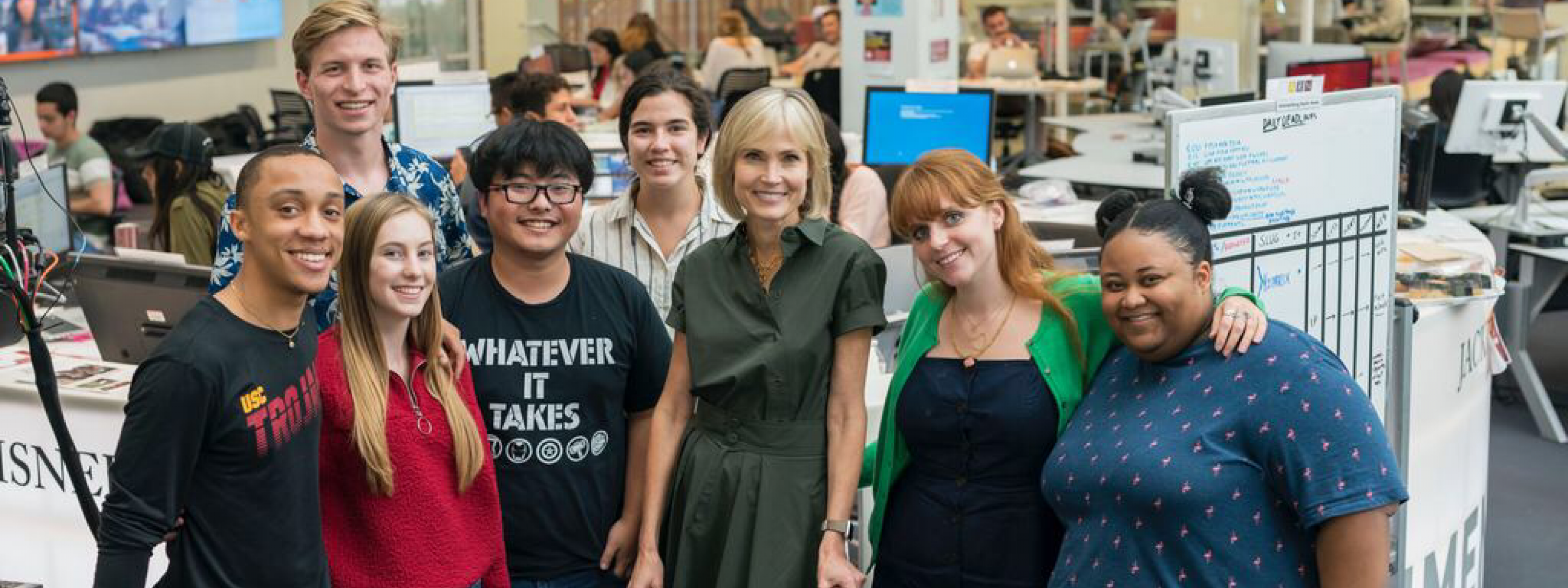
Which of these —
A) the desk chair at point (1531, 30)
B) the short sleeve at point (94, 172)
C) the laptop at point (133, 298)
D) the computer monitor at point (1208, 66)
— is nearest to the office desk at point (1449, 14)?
the desk chair at point (1531, 30)

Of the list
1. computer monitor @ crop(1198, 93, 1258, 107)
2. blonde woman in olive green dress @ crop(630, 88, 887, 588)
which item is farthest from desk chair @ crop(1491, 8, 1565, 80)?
blonde woman in olive green dress @ crop(630, 88, 887, 588)

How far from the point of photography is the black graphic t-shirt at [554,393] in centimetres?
252

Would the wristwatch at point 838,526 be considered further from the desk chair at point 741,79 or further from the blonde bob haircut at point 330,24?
the desk chair at point 741,79

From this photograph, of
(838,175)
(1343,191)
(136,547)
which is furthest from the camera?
(838,175)

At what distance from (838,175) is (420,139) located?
302 cm

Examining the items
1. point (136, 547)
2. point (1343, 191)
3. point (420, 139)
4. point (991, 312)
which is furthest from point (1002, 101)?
point (136, 547)

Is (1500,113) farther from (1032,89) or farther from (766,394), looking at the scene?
(766,394)

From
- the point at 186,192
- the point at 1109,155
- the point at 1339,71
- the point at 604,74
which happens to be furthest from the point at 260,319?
the point at 604,74

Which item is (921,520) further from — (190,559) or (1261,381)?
(190,559)

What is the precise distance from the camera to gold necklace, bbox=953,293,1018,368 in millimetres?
2445

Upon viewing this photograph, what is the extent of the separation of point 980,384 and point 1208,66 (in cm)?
735

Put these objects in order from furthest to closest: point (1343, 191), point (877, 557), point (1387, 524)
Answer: point (1343, 191), point (877, 557), point (1387, 524)

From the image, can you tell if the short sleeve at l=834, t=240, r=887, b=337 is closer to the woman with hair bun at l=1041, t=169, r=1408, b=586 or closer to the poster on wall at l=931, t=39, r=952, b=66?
the woman with hair bun at l=1041, t=169, r=1408, b=586

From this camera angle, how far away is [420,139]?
25.3 feet
